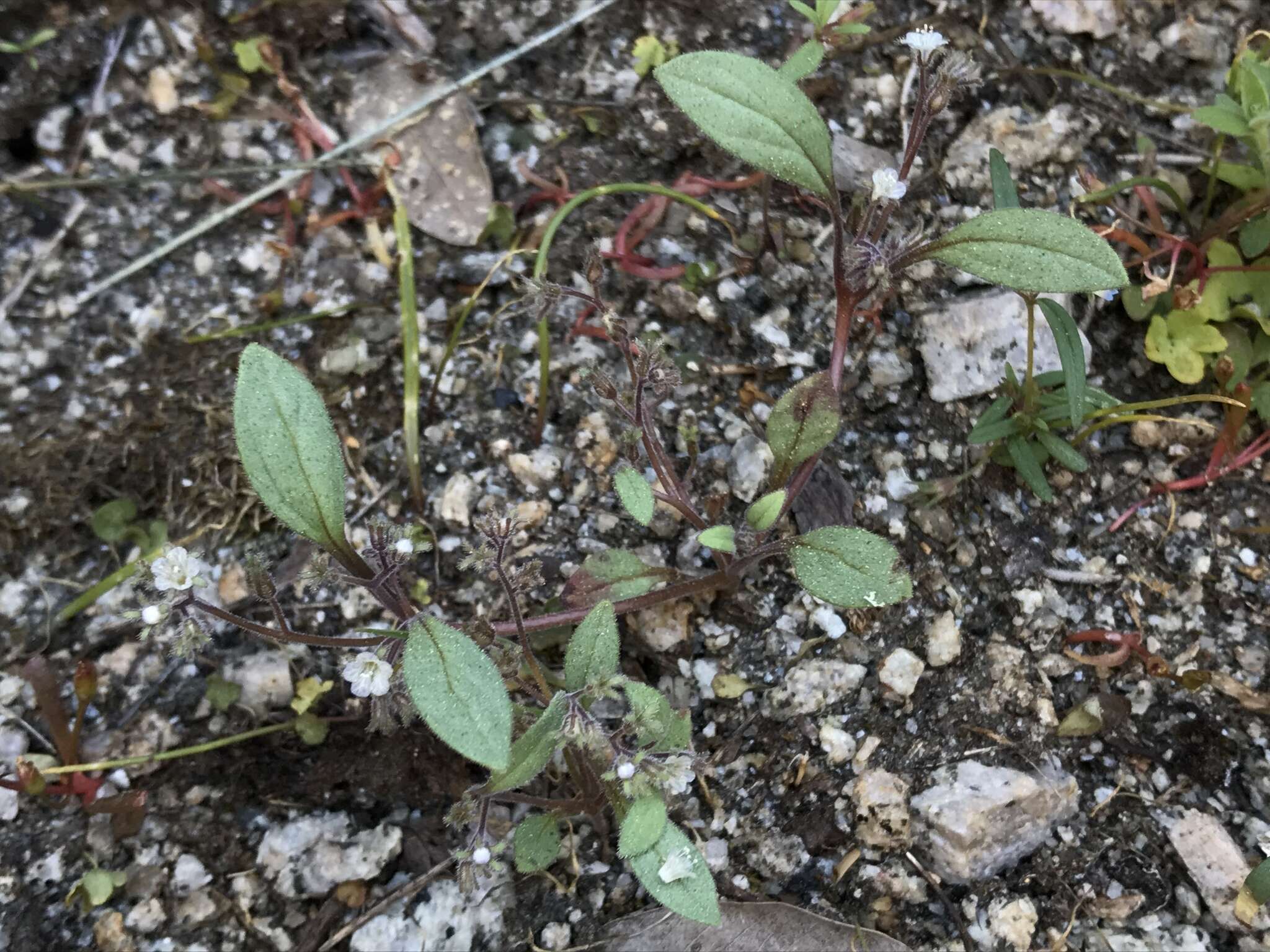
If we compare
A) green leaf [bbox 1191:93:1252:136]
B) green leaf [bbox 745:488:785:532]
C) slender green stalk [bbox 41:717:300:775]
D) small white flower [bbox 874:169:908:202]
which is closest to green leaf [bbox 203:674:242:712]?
slender green stalk [bbox 41:717:300:775]

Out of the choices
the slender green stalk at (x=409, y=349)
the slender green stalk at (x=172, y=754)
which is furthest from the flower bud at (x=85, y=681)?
the slender green stalk at (x=409, y=349)

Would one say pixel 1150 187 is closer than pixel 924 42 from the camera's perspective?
No

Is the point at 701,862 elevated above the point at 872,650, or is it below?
above

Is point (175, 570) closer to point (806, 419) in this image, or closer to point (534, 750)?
point (534, 750)

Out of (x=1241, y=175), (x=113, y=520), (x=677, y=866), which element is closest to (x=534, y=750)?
(x=677, y=866)

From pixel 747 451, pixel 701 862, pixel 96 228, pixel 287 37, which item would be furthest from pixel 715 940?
pixel 287 37

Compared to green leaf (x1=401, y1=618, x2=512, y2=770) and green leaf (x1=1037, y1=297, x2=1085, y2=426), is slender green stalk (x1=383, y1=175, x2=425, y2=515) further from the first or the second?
green leaf (x1=1037, y1=297, x2=1085, y2=426)

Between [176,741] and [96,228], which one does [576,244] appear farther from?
[176,741]

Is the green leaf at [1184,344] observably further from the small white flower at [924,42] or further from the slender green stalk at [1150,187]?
the small white flower at [924,42]
